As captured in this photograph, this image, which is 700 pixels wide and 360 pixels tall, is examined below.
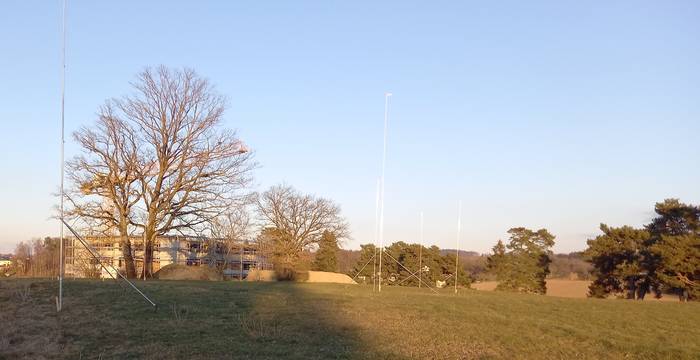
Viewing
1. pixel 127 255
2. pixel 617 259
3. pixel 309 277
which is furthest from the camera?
pixel 617 259

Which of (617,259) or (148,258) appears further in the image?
(617,259)

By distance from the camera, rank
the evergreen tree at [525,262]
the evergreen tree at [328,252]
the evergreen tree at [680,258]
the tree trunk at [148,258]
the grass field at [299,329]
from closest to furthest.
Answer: the grass field at [299,329]
the tree trunk at [148,258]
the evergreen tree at [680,258]
the evergreen tree at [525,262]
the evergreen tree at [328,252]

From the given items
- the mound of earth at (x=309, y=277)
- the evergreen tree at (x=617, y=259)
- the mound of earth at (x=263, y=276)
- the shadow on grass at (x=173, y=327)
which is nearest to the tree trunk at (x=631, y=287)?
the evergreen tree at (x=617, y=259)

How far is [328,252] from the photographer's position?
58031 mm

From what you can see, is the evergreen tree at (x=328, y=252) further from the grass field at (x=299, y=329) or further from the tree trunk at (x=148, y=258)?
the grass field at (x=299, y=329)

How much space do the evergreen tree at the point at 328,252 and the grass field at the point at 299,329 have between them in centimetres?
4031

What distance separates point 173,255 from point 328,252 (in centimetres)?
1599

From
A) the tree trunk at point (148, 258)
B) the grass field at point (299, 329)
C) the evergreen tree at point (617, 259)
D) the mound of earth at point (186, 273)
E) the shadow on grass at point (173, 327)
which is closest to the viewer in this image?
the shadow on grass at point (173, 327)

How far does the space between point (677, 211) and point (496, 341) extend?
97.7 feet

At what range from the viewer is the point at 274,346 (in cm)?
964

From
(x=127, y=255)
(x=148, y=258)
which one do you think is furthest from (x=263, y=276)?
(x=127, y=255)

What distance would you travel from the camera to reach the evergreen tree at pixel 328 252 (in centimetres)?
5656

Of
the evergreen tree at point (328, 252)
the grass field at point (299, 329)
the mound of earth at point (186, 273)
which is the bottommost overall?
the evergreen tree at point (328, 252)

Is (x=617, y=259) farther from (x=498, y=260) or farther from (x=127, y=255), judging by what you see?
(x=127, y=255)
